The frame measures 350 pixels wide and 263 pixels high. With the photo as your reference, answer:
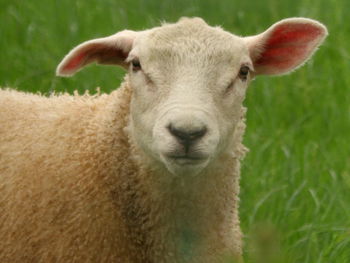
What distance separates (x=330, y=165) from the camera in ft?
20.1

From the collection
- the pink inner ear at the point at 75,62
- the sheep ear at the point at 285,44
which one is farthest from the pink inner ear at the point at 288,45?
the pink inner ear at the point at 75,62

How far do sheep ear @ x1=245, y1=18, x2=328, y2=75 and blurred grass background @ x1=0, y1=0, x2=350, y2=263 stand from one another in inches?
35.1

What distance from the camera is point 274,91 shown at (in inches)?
280

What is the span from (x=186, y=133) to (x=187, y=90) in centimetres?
31

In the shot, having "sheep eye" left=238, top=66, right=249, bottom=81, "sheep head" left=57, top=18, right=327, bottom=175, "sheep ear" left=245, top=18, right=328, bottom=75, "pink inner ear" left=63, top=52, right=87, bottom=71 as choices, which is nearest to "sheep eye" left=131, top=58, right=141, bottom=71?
"sheep head" left=57, top=18, right=327, bottom=175

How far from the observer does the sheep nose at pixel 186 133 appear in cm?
378

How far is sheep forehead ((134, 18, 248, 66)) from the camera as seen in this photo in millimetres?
4172

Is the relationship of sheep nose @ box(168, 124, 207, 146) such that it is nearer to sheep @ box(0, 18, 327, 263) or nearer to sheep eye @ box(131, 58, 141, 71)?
sheep @ box(0, 18, 327, 263)

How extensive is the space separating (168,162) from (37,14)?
3.88 metres

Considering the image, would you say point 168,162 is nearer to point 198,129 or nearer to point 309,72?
point 198,129

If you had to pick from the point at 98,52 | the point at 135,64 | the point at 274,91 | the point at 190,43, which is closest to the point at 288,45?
the point at 190,43

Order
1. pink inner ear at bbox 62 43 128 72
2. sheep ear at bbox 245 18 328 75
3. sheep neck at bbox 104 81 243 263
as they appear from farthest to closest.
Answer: sheep ear at bbox 245 18 328 75, pink inner ear at bbox 62 43 128 72, sheep neck at bbox 104 81 243 263

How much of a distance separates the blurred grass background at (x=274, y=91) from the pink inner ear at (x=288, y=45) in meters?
0.91

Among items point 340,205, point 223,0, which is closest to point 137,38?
point 340,205
